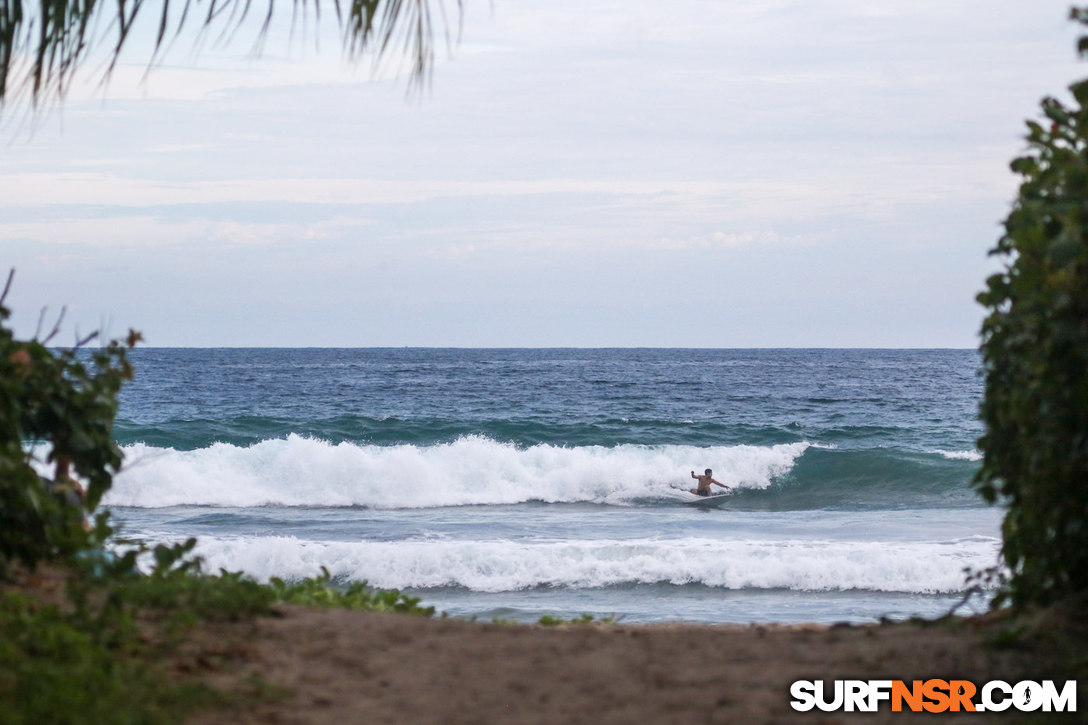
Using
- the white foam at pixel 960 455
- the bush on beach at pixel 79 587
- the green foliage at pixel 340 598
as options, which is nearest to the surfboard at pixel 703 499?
the white foam at pixel 960 455

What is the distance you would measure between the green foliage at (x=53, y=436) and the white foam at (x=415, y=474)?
1493 cm

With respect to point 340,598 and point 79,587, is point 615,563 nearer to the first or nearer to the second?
point 340,598

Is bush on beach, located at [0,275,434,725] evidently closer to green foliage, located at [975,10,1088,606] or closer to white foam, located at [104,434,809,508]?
green foliage, located at [975,10,1088,606]

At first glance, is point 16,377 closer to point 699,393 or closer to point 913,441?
point 913,441

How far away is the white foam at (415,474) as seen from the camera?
19.9m

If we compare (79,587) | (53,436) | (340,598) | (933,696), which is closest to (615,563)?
(340,598)

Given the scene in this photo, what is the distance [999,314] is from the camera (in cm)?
396

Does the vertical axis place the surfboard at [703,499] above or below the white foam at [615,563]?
below

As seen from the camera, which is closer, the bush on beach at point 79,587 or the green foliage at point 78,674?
the green foliage at point 78,674

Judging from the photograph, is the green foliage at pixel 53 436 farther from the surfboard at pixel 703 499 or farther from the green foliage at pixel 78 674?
the surfboard at pixel 703 499

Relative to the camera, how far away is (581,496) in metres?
20.7

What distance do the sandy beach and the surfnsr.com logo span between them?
56 millimetres

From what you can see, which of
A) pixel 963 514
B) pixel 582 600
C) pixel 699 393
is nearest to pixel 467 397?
pixel 699 393

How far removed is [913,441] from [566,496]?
11950 millimetres
